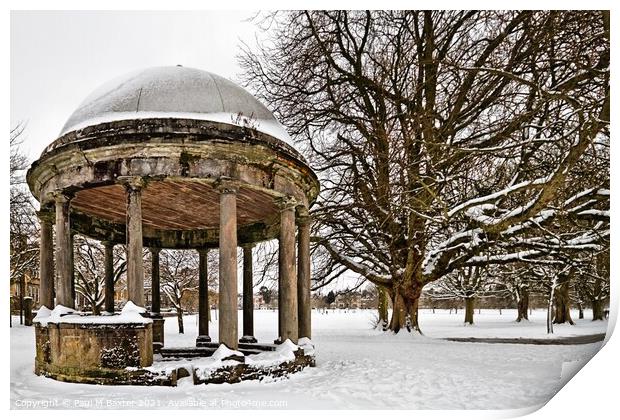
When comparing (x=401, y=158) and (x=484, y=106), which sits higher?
(x=484, y=106)

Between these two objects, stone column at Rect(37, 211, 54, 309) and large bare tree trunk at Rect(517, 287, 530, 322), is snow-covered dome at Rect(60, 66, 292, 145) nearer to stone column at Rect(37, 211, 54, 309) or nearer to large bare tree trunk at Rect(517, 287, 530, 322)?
stone column at Rect(37, 211, 54, 309)

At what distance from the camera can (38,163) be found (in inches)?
323

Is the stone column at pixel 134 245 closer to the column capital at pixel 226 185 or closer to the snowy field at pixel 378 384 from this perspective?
the column capital at pixel 226 185

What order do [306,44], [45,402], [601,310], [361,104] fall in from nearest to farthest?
[45,402]
[601,310]
[306,44]
[361,104]

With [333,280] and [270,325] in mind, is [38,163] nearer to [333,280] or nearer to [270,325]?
[270,325]

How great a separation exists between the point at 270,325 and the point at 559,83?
1004 centimetres

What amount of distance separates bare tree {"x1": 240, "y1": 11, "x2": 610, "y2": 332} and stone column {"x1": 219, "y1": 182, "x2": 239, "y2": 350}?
2.94 metres

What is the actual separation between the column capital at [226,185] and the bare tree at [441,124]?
2.62 m

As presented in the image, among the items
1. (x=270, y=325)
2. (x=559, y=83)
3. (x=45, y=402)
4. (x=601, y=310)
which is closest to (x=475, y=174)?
(x=559, y=83)

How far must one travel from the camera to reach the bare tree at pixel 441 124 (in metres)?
7.94

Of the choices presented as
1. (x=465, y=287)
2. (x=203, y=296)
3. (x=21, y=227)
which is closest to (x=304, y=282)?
(x=203, y=296)

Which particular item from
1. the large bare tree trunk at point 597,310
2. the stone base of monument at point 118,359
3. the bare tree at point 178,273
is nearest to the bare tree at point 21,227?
the stone base of monument at point 118,359

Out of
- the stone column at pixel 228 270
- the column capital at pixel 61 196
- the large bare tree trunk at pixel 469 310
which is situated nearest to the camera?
the stone column at pixel 228 270

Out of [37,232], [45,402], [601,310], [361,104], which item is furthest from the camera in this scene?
[361,104]
